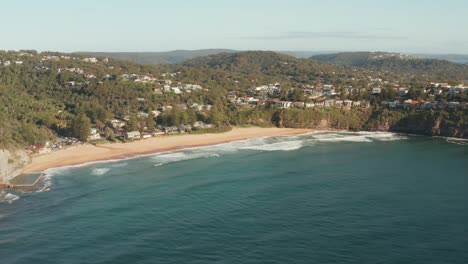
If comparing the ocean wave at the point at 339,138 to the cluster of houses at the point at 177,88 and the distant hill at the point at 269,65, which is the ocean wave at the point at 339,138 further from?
the distant hill at the point at 269,65

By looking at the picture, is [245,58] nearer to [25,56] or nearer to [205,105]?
[25,56]

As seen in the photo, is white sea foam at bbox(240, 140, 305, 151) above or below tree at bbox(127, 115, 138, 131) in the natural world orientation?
below

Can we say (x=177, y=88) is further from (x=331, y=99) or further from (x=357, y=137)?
(x=357, y=137)

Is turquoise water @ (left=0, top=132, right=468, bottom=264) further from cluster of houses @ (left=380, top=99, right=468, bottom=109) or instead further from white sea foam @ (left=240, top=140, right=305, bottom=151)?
cluster of houses @ (left=380, top=99, right=468, bottom=109)

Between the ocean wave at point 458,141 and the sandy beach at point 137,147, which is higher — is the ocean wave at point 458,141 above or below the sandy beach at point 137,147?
below

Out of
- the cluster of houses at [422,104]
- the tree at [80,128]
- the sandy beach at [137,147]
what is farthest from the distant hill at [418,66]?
the tree at [80,128]

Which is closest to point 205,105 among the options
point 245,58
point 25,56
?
point 25,56

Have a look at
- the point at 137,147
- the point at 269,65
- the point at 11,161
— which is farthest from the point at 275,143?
the point at 269,65

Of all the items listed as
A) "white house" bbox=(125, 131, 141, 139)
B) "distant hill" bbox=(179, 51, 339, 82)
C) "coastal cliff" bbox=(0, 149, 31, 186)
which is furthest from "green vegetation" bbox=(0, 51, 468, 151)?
"distant hill" bbox=(179, 51, 339, 82)
